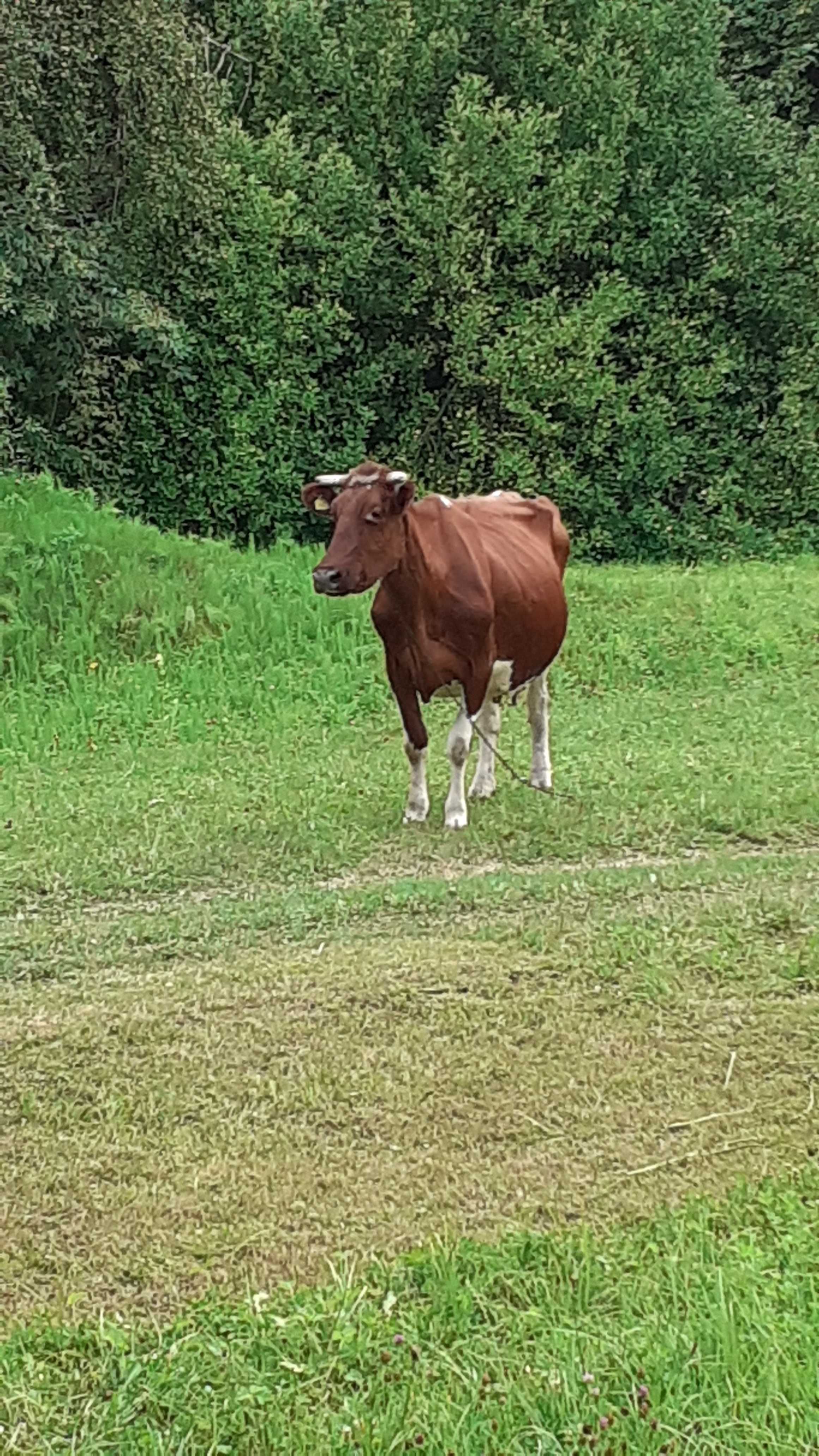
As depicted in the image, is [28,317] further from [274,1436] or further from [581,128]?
[274,1436]

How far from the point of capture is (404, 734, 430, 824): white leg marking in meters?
6.81

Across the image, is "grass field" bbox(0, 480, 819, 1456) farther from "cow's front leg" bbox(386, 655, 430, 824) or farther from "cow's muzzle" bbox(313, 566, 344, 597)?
"cow's muzzle" bbox(313, 566, 344, 597)

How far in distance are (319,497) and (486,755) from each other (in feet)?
5.71

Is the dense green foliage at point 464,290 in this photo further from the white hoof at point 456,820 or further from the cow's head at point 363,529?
the white hoof at point 456,820

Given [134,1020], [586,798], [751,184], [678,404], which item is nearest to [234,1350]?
[134,1020]

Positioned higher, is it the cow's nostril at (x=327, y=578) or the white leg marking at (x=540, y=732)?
the cow's nostril at (x=327, y=578)

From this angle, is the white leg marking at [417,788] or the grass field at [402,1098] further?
the white leg marking at [417,788]

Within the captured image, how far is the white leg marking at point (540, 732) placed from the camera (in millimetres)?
7570

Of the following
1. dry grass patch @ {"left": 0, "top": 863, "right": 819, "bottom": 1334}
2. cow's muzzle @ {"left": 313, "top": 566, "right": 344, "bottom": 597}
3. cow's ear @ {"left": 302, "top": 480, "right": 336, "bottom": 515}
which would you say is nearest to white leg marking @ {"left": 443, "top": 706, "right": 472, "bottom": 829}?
cow's muzzle @ {"left": 313, "top": 566, "right": 344, "bottom": 597}

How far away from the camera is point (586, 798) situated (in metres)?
7.23

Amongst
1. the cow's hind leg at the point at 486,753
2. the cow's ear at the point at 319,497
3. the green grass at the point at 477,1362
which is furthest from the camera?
the cow's hind leg at the point at 486,753

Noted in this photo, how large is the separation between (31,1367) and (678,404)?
1519 centimetres

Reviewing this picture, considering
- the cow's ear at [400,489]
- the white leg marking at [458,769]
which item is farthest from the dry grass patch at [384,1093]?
the cow's ear at [400,489]

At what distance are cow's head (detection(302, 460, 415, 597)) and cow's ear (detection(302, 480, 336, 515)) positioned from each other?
2cm
